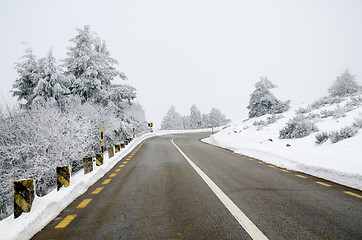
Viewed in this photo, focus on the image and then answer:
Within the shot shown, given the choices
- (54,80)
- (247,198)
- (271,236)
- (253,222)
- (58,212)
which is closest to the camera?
(271,236)

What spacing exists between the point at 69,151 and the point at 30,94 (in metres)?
13.4

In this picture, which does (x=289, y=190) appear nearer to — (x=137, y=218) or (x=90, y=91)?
(x=137, y=218)

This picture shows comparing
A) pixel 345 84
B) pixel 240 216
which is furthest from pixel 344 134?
pixel 345 84

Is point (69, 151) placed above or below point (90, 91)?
below

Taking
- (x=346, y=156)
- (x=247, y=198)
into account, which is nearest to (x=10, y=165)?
(x=247, y=198)

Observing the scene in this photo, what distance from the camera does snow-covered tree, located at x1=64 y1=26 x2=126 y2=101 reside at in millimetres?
21359

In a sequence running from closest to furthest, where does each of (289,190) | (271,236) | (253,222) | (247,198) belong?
1. (271,236)
2. (253,222)
3. (247,198)
4. (289,190)

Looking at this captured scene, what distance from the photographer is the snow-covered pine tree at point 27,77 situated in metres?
20.3

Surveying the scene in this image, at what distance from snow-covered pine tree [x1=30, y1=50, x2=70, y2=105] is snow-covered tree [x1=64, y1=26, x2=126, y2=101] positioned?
1.21 metres

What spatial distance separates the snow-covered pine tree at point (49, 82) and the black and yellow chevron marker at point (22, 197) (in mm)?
19119

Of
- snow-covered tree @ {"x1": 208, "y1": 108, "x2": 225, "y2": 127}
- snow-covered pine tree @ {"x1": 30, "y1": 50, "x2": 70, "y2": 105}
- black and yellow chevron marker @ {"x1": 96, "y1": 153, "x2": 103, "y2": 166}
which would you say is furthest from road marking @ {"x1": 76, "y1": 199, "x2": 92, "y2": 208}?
snow-covered tree @ {"x1": 208, "y1": 108, "x2": 225, "y2": 127}

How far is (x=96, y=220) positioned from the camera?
3.20m

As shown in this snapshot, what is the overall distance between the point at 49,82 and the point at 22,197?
65.7ft

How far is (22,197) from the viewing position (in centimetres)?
330
